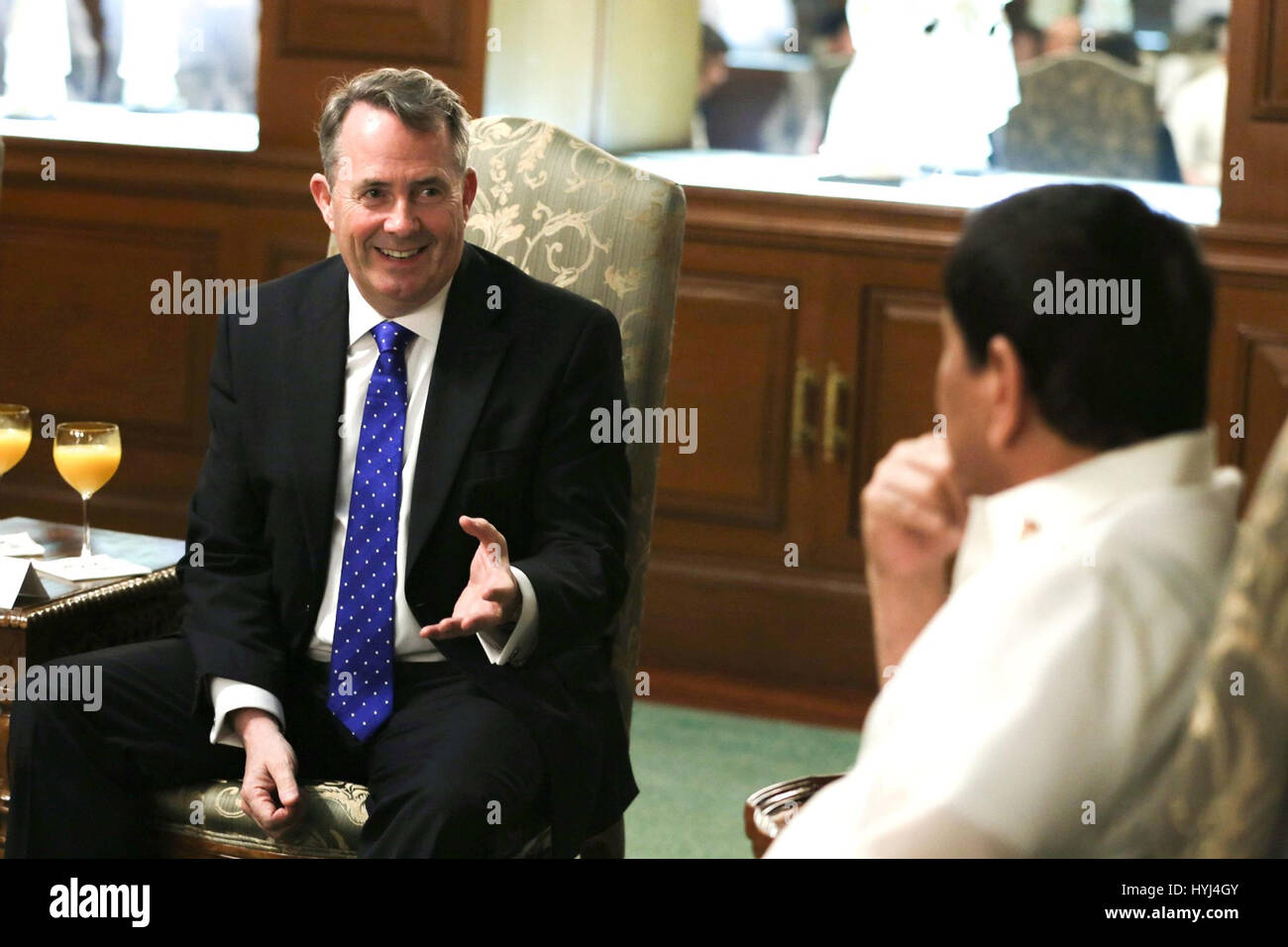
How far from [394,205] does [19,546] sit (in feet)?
2.74

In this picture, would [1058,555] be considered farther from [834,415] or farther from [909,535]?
[834,415]

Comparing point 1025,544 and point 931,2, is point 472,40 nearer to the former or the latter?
point 931,2

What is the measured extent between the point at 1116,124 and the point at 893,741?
3151 millimetres

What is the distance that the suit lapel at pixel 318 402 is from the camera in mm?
2254

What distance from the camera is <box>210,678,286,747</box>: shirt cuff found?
2.16m

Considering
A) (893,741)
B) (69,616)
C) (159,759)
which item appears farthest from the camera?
(69,616)

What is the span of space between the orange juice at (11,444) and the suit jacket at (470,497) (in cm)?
39

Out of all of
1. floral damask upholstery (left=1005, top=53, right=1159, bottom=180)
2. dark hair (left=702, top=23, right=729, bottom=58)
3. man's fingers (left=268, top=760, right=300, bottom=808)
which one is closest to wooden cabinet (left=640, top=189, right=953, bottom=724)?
floral damask upholstery (left=1005, top=53, right=1159, bottom=180)

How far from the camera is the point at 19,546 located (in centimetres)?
→ 259

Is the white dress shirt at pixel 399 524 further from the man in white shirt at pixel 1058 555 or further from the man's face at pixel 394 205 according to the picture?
the man in white shirt at pixel 1058 555

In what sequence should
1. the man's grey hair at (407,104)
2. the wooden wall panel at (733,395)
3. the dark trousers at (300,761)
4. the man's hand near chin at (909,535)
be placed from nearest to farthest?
the man's hand near chin at (909,535) < the dark trousers at (300,761) < the man's grey hair at (407,104) < the wooden wall panel at (733,395)

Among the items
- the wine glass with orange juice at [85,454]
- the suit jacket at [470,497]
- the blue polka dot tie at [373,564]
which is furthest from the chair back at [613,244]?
the wine glass with orange juice at [85,454]

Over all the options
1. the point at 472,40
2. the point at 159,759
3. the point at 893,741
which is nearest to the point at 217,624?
the point at 159,759
